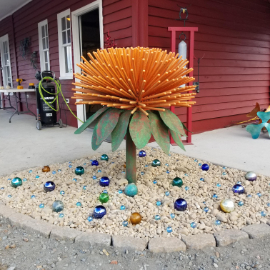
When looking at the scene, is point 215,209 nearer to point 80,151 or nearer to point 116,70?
point 116,70

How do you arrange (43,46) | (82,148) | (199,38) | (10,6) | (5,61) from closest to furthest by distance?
1. (82,148)
2. (199,38)
3. (43,46)
4. (10,6)
5. (5,61)

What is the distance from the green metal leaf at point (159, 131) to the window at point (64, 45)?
12.6ft

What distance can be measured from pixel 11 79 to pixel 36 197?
25.7 feet

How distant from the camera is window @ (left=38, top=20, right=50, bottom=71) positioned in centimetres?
636

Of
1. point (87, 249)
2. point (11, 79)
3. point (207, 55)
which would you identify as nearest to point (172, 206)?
point (87, 249)

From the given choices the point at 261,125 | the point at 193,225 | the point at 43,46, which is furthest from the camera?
the point at 43,46

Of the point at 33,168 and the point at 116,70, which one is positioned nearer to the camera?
the point at 116,70

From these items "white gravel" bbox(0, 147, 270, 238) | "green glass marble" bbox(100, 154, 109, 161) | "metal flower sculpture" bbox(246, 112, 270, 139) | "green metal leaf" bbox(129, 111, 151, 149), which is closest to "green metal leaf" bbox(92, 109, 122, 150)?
"green metal leaf" bbox(129, 111, 151, 149)

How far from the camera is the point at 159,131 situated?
6.48 feet

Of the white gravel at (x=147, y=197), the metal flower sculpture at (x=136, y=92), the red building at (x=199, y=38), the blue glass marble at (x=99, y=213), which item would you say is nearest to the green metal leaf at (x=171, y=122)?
the metal flower sculpture at (x=136, y=92)

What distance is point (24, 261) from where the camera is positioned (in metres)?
1.47

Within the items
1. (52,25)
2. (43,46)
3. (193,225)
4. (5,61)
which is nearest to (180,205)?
(193,225)

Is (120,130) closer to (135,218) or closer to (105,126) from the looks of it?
(105,126)

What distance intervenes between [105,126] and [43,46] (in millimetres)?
5452
